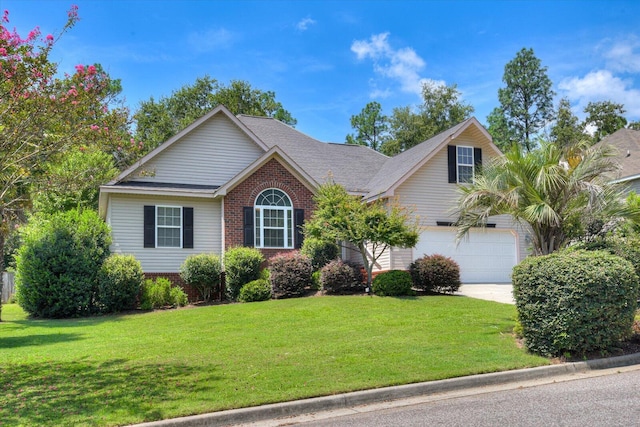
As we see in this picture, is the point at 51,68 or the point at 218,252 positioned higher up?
the point at 51,68

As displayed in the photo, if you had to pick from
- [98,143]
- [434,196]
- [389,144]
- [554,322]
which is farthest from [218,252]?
[389,144]

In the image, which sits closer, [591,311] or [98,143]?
[591,311]

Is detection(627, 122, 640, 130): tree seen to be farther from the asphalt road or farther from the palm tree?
the asphalt road

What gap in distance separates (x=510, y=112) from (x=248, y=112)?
2239cm

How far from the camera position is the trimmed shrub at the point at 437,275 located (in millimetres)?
16981

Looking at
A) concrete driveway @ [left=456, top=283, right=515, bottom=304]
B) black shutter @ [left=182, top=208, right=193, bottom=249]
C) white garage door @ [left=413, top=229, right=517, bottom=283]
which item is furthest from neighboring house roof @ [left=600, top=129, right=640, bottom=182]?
black shutter @ [left=182, top=208, right=193, bottom=249]

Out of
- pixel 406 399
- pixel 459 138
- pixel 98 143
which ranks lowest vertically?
pixel 406 399

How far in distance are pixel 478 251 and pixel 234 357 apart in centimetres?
1485

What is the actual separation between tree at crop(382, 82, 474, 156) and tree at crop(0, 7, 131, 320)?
125 ft

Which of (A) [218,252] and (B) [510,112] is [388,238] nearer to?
(A) [218,252]

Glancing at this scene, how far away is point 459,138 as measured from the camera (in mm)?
22688

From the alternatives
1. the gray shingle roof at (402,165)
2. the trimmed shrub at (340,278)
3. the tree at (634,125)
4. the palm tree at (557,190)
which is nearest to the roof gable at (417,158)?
the gray shingle roof at (402,165)

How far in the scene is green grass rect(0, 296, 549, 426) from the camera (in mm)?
6961

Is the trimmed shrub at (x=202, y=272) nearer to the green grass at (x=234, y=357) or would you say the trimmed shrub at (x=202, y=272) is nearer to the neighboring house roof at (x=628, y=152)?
the green grass at (x=234, y=357)
